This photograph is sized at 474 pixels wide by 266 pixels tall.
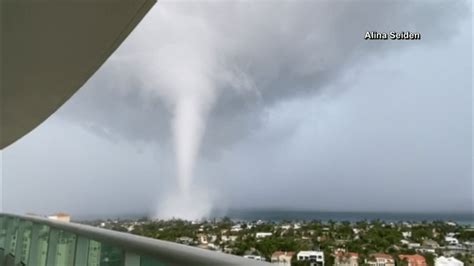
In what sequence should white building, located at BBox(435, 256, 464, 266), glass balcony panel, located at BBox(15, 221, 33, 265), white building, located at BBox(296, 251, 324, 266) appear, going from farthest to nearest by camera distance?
glass balcony panel, located at BBox(15, 221, 33, 265), white building, located at BBox(435, 256, 464, 266), white building, located at BBox(296, 251, 324, 266)

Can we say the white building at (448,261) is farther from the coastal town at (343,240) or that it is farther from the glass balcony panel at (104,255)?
the glass balcony panel at (104,255)

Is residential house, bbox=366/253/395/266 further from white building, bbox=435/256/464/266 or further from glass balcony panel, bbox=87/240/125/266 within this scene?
glass balcony panel, bbox=87/240/125/266

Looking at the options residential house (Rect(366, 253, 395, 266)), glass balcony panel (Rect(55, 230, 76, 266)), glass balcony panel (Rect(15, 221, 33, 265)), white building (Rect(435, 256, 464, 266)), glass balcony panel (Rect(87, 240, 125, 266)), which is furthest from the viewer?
glass balcony panel (Rect(15, 221, 33, 265))

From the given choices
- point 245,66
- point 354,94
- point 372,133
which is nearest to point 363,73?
point 354,94

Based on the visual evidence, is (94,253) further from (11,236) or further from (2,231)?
(2,231)

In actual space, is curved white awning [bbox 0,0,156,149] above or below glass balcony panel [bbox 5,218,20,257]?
above

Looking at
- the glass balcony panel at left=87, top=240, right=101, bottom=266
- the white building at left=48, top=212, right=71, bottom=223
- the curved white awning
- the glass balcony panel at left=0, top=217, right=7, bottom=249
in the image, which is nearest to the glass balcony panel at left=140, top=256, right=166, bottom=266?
the glass balcony panel at left=87, top=240, right=101, bottom=266

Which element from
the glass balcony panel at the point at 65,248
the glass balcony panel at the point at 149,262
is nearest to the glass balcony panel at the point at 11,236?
the glass balcony panel at the point at 65,248
